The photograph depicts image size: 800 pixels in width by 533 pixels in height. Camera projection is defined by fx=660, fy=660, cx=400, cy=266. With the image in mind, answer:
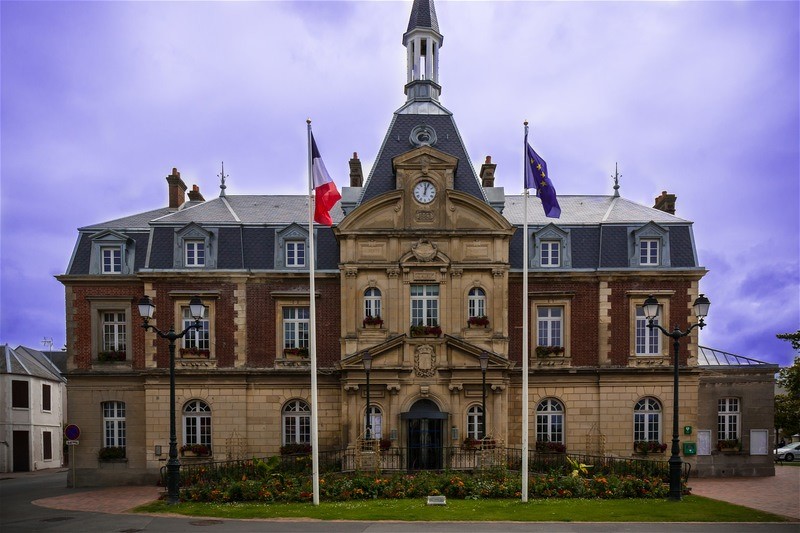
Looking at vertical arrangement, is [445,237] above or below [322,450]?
above

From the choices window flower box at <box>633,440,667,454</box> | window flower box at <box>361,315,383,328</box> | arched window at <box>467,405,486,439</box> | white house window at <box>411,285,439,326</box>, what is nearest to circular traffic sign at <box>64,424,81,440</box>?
window flower box at <box>361,315,383,328</box>

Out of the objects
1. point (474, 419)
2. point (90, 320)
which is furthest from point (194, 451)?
point (474, 419)

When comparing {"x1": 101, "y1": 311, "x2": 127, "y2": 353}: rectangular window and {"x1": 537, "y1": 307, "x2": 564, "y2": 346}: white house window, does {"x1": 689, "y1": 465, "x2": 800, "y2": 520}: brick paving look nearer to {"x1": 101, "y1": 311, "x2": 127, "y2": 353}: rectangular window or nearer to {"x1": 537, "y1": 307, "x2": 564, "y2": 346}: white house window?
{"x1": 537, "y1": 307, "x2": 564, "y2": 346}: white house window

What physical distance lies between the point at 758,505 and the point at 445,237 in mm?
15223

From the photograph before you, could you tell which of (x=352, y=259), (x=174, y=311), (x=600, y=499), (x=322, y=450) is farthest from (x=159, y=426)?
(x=600, y=499)

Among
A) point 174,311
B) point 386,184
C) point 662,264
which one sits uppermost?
point 386,184

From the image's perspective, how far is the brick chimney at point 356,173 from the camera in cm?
3456

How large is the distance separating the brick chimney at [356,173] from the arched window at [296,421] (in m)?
11.6

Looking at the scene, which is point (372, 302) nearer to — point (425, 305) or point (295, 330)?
point (425, 305)

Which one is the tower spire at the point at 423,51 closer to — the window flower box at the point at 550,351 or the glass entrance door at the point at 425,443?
the window flower box at the point at 550,351

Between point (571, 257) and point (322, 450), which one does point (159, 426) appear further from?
point (571, 257)

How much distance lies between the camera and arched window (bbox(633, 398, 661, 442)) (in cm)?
3014

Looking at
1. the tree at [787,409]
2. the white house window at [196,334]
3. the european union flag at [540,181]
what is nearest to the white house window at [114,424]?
the white house window at [196,334]

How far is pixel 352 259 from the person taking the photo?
95.3 feet
